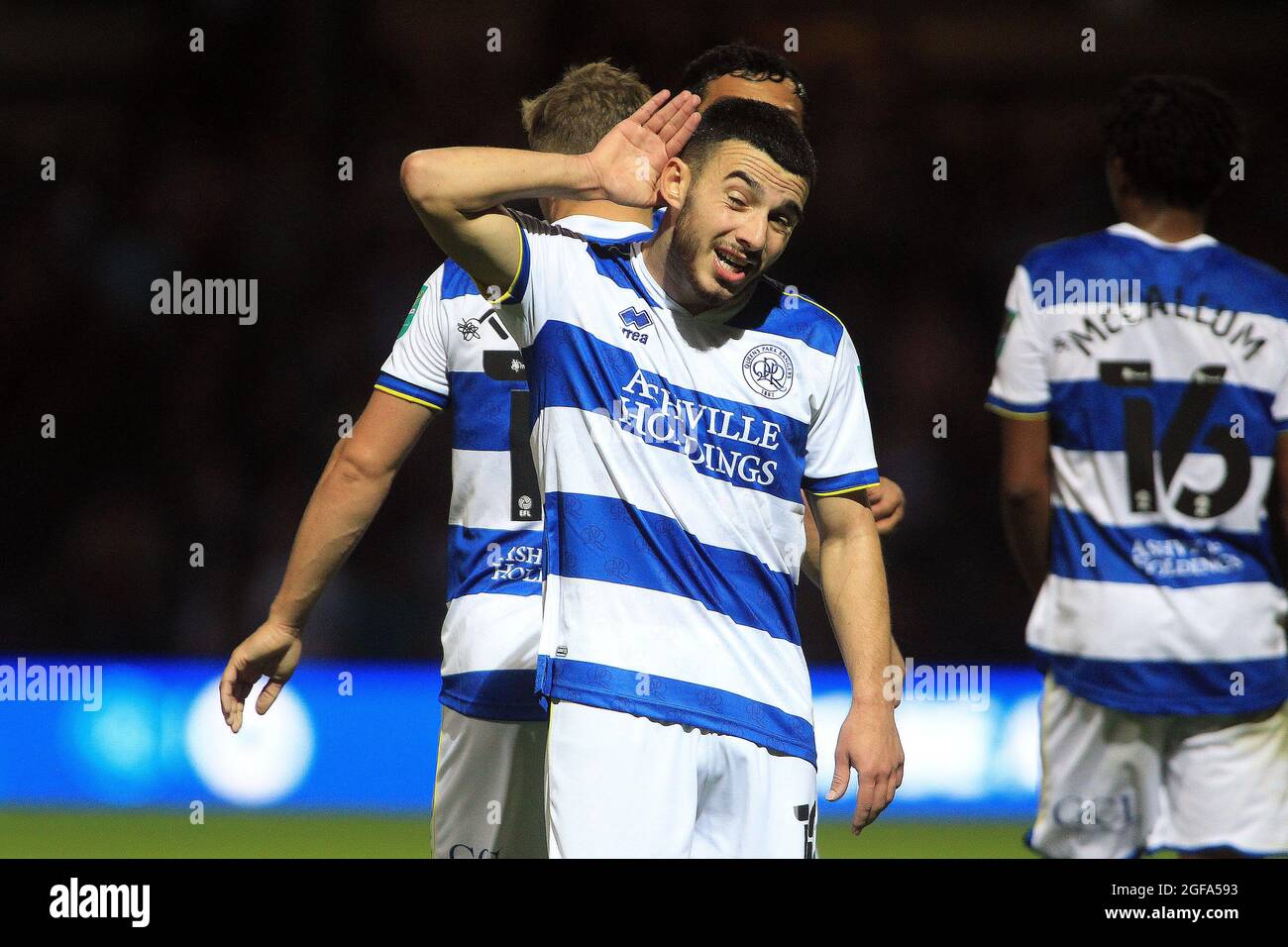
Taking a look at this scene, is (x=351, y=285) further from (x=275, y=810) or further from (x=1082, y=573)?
(x=1082, y=573)

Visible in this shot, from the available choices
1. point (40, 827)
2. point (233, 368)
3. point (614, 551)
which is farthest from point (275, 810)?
point (614, 551)

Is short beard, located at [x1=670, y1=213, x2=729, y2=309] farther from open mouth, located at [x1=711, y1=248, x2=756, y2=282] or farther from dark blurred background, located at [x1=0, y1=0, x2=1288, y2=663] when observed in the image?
dark blurred background, located at [x1=0, y1=0, x2=1288, y2=663]

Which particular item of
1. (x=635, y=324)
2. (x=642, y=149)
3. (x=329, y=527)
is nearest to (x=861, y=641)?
(x=635, y=324)

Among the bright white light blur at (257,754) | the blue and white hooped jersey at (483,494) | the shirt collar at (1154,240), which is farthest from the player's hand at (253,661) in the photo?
the shirt collar at (1154,240)

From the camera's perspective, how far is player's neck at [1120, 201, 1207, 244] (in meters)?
3.92

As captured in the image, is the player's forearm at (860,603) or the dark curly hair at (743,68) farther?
the dark curly hair at (743,68)

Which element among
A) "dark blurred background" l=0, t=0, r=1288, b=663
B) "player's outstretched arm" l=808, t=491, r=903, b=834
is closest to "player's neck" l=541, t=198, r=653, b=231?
"player's outstretched arm" l=808, t=491, r=903, b=834

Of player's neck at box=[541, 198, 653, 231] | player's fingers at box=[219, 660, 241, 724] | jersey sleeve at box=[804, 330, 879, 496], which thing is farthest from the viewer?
player's fingers at box=[219, 660, 241, 724]

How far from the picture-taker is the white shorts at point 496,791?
3576mm

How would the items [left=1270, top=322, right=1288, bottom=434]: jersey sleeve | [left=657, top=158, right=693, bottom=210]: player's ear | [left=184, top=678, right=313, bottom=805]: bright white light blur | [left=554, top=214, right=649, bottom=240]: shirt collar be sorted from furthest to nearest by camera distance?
[left=184, top=678, right=313, bottom=805]: bright white light blur → [left=1270, top=322, right=1288, bottom=434]: jersey sleeve → [left=554, top=214, right=649, bottom=240]: shirt collar → [left=657, top=158, right=693, bottom=210]: player's ear

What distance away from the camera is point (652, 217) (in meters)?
3.28

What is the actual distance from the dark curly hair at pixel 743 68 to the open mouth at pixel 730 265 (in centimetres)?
111

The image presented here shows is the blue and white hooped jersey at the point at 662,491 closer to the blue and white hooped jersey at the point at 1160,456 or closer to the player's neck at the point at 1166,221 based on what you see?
Result: the blue and white hooped jersey at the point at 1160,456

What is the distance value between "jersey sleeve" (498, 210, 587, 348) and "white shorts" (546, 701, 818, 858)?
75 cm
